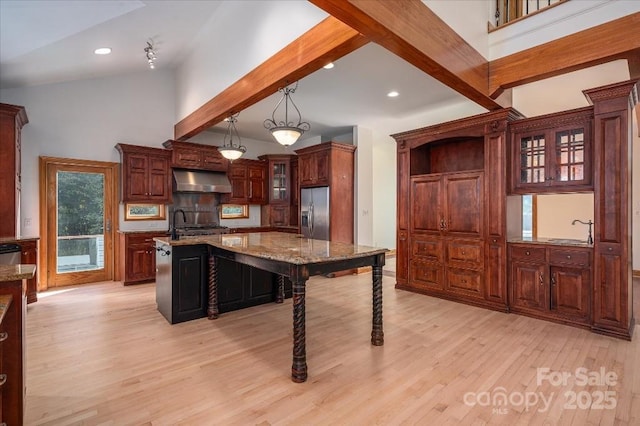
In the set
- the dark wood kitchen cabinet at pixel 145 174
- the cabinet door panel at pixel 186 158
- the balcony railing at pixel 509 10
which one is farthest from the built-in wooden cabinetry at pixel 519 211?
the dark wood kitchen cabinet at pixel 145 174

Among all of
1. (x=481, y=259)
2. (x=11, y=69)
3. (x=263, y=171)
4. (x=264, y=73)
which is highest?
(x=11, y=69)

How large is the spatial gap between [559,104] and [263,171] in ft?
19.7

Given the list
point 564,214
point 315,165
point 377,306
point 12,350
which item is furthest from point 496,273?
point 12,350

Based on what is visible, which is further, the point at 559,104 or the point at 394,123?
the point at 394,123

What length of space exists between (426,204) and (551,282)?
71.3 inches

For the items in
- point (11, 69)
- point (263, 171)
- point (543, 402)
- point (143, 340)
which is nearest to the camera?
point (543, 402)

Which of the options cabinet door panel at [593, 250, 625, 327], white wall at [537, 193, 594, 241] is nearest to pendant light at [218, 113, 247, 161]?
cabinet door panel at [593, 250, 625, 327]

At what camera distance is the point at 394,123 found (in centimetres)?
644

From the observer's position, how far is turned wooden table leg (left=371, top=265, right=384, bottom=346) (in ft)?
10.0

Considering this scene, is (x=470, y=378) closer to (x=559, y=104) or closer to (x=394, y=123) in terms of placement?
(x=394, y=123)

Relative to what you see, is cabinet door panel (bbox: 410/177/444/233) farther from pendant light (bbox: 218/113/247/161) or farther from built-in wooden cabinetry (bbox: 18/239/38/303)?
built-in wooden cabinetry (bbox: 18/239/38/303)

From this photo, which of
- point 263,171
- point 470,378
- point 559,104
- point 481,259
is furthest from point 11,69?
point 559,104

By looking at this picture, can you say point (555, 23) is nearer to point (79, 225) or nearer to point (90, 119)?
point (90, 119)

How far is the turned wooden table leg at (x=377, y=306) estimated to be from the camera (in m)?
3.05
